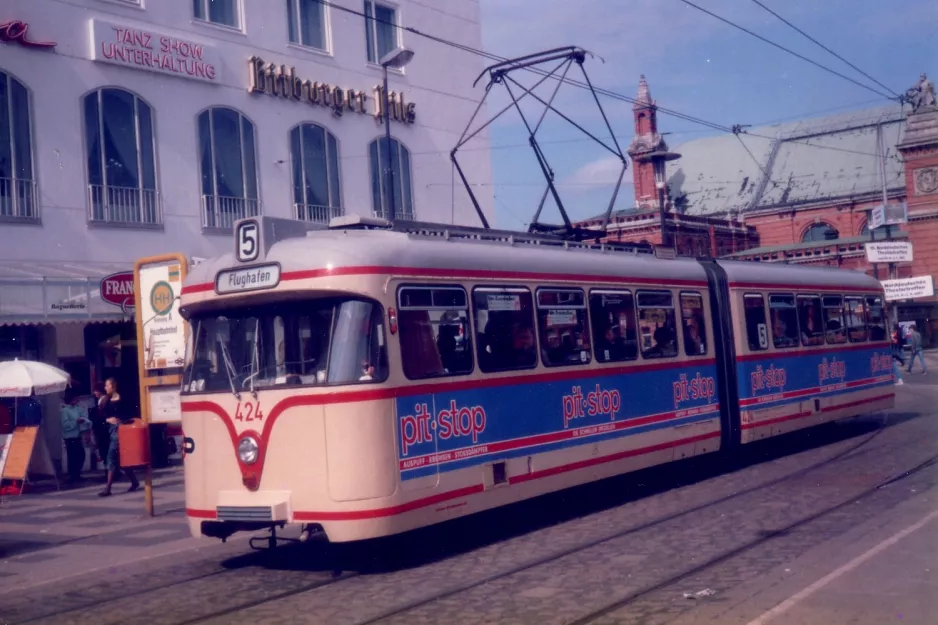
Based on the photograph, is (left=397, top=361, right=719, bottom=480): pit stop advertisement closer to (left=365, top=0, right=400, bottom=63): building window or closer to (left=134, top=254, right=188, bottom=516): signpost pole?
(left=134, top=254, right=188, bottom=516): signpost pole

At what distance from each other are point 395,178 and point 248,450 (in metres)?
18.3

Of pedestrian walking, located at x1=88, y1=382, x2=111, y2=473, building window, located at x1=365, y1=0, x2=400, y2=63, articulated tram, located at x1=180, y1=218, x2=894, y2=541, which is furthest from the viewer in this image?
building window, located at x1=365, y1=0, x2=400, y2=63

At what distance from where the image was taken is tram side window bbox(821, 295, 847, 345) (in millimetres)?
18453

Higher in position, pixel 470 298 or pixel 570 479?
pixel 470 298

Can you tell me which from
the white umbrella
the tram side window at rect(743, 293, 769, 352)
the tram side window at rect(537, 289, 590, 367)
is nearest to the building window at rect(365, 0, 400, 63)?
the white umbrella

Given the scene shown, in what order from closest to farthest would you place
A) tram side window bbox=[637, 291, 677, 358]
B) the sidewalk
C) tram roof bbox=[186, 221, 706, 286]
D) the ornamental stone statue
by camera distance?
tram roof bbox=[186, 221, 706, 286] < the sidewalk < tram side window bbox=[637, 291, 677, 358] < the ornamental stone statue

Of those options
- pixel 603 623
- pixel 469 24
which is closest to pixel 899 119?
pixel 469 24

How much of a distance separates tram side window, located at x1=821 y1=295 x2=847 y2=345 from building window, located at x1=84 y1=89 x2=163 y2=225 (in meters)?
13.4

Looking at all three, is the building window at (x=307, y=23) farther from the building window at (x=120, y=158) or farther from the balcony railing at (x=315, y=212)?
the building window at (x=120, y=158)

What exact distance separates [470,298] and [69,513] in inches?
317

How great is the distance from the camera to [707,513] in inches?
462

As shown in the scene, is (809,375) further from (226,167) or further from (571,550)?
(226,167)

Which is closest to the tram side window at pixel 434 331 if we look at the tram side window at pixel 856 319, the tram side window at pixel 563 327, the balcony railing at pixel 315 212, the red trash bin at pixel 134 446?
the tram side window at pixel 563 327

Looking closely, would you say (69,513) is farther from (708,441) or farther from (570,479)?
(708,441)
